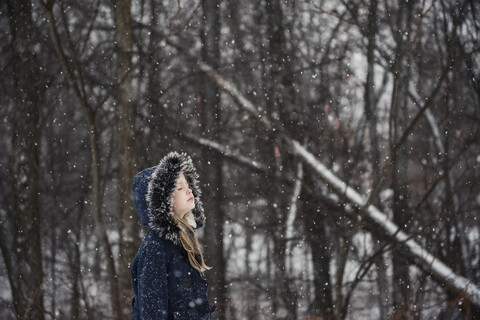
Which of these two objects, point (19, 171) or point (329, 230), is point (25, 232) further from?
point (329, 230)

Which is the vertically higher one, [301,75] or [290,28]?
[290,28]

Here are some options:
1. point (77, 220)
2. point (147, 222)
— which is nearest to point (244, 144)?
point (77, 220)

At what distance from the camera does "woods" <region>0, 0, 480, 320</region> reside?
178 inches

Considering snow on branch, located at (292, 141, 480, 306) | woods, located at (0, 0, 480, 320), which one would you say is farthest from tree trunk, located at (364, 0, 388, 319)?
snow on branch, located at (292, 141, 480, 306)

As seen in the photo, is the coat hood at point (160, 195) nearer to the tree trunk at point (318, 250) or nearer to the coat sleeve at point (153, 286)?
the coat sleeve at point (153, 286)

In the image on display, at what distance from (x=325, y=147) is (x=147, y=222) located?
2.63 metres

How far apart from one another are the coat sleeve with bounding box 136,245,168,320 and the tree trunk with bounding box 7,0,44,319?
2.74 m

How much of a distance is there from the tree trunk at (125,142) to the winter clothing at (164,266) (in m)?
2.15

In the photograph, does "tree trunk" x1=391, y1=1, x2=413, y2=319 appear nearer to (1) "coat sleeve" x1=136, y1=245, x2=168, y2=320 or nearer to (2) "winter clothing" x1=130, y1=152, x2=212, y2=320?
(2) "winter clothing" x1=130, y1=152, x2=212, y2=320

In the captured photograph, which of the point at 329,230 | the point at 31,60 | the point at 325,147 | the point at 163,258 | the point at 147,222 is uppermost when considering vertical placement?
the point at 31,60

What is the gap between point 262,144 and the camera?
4.68 metres

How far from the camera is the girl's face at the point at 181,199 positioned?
7.78ft

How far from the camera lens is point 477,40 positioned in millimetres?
4496

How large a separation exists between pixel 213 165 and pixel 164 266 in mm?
2427
